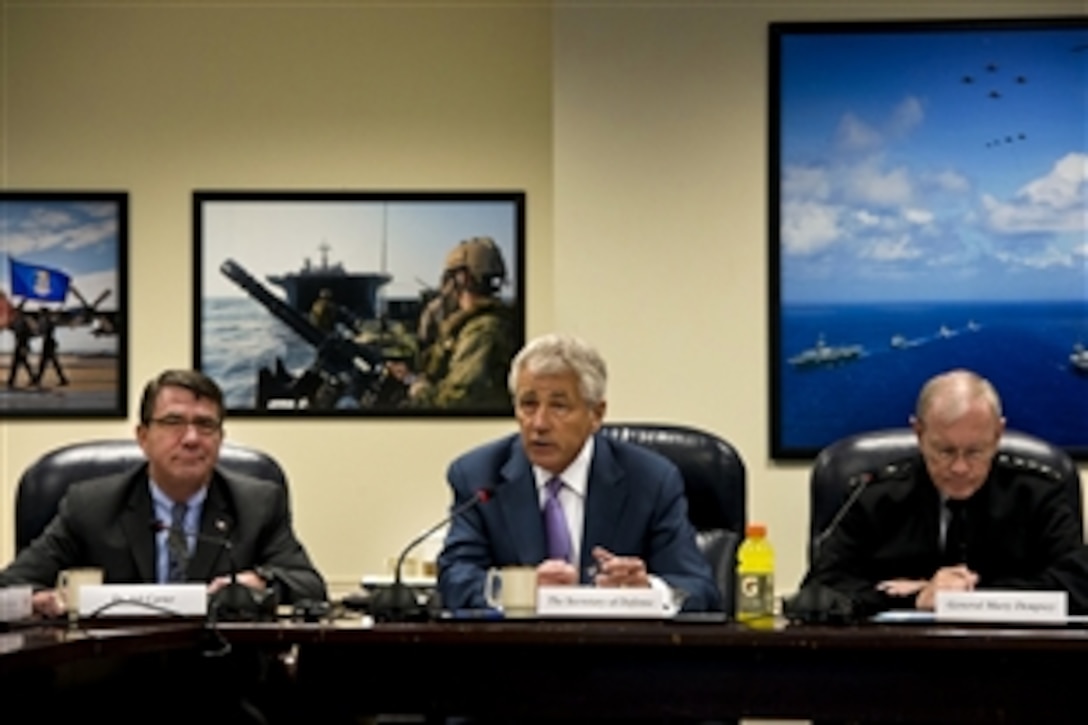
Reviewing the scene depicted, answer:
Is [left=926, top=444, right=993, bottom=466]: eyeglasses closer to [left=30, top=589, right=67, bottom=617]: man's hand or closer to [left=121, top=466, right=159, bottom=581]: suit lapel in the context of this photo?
[left=121, top=466, right=159, bottom=581]: suit lapel

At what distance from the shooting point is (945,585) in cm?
351

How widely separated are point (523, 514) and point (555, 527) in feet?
0.30

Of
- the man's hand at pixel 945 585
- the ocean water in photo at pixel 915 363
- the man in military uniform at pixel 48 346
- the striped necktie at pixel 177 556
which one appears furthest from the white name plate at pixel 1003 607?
the man in military uniform at pixel 48 346

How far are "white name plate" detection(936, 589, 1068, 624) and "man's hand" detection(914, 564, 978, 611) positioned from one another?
1.24ft

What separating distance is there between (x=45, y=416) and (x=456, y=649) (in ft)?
9.91

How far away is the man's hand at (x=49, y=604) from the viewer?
324 centimetres

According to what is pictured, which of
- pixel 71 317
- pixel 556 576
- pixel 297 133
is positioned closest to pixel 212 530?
pixel 556 576

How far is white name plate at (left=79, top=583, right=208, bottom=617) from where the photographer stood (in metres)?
3.15

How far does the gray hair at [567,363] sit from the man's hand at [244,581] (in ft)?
2.18

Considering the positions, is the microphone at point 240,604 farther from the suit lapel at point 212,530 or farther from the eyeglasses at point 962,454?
the eyeglasses at point 962,454

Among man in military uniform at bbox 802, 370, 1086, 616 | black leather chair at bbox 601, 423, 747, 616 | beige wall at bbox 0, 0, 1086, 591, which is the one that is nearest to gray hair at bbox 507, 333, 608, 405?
black leather chair at bbox 601, 423, 747, 616

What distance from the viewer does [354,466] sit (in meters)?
5.61

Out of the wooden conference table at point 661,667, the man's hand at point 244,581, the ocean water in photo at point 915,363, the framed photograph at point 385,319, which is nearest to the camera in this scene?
the wooden conference table at point 661,667

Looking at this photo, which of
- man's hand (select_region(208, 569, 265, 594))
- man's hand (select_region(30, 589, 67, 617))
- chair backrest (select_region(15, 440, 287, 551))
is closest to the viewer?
man's hand (select_region(30, 589, 67, 617))
